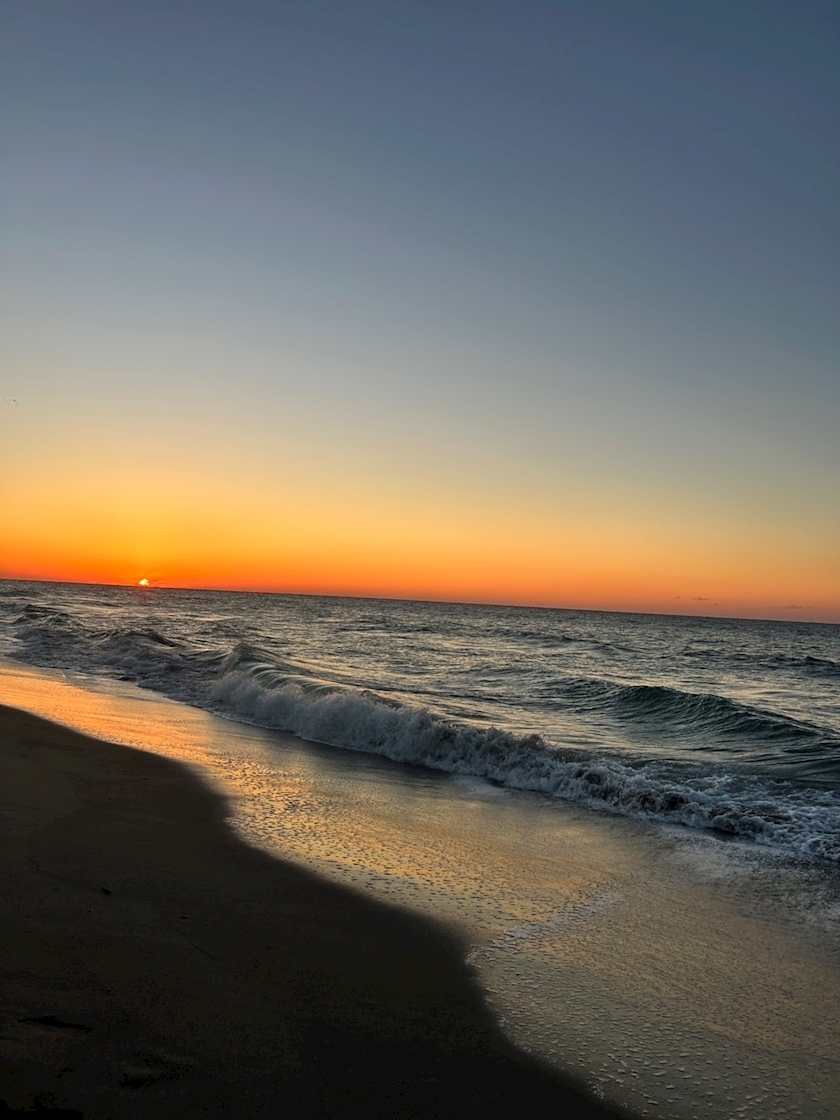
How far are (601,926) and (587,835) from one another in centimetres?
289

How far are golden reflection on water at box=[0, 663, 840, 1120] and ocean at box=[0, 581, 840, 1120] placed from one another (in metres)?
0.02

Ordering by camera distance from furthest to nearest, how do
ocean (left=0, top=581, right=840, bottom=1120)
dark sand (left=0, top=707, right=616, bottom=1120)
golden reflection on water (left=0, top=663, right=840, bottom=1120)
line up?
ocean (left=0, top=581, right=840, bottom=1120)
golden reflection on water (left=0, top=663, right=840, bottom=1120)
dark sand (left=0, top=707, right=616, bottom=1120)

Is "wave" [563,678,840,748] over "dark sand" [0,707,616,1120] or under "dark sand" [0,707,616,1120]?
under

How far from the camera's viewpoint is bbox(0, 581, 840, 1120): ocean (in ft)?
13.6

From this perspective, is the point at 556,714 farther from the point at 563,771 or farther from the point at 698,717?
the point at 563,771

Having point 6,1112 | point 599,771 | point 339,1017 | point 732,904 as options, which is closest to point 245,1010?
point 339,1017

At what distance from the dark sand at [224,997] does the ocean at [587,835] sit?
41 cm

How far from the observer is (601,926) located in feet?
18.5

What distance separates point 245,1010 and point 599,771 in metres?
7.69

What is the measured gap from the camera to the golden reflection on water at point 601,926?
12.8 feet

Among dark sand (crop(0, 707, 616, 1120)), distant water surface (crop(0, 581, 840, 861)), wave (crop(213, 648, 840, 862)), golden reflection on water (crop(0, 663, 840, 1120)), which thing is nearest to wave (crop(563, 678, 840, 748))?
distant water surface (crop(0, 581, 840, 861))

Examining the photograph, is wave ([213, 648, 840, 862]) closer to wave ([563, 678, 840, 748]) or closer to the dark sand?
wave ([563, 678, 840, 748])

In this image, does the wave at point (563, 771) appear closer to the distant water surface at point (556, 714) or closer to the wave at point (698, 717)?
the distant water surface at point (556, 714)

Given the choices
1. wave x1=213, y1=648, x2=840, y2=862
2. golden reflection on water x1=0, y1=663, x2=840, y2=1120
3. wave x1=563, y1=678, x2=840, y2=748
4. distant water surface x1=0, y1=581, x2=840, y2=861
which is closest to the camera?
golden reflection on water x1=0, y1=663, x2=840, y2=1120
